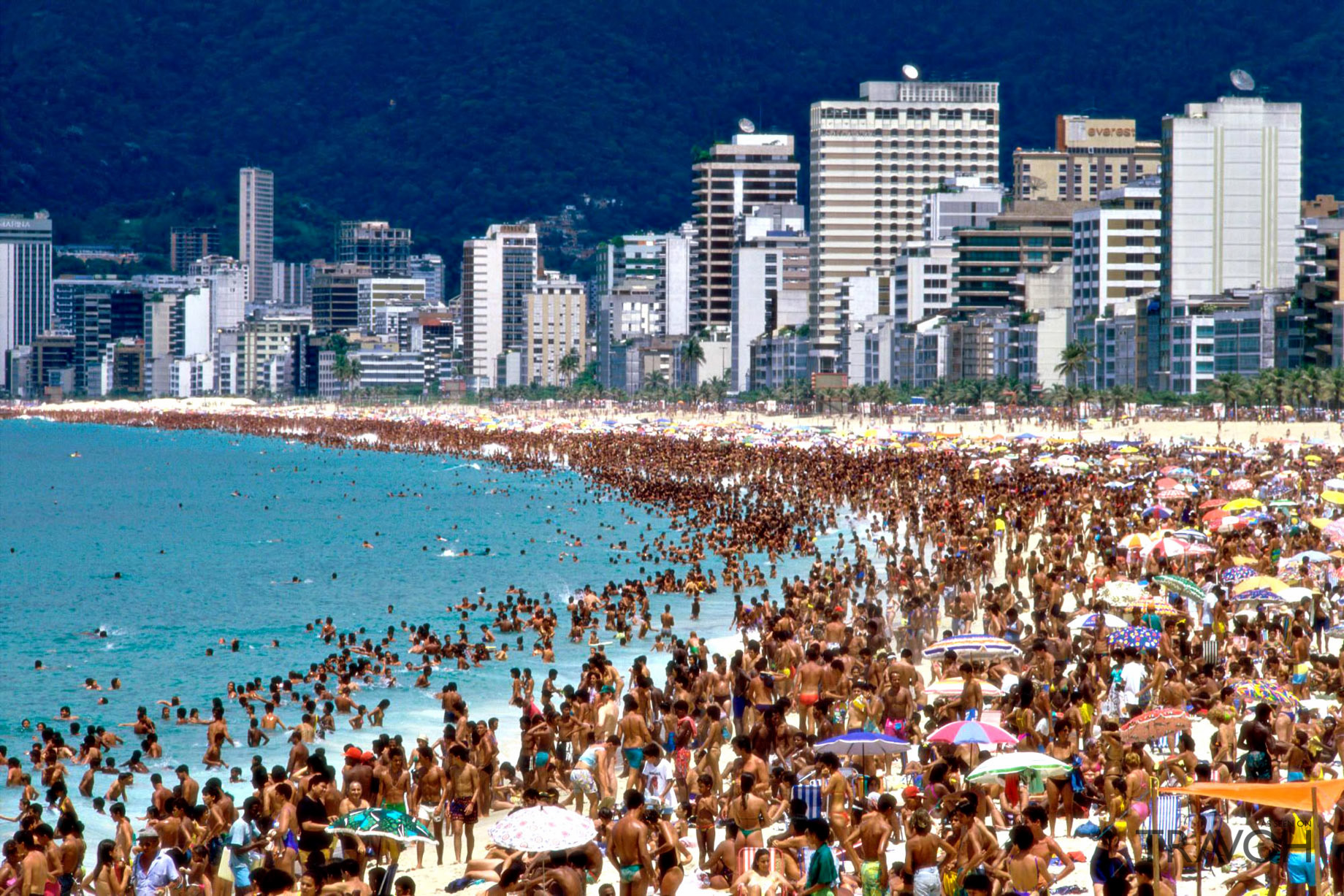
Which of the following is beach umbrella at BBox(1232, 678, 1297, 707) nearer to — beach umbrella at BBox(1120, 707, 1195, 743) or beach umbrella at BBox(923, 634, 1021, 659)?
→ beach umbrella at BBox(1120, 707, 1195, 743)

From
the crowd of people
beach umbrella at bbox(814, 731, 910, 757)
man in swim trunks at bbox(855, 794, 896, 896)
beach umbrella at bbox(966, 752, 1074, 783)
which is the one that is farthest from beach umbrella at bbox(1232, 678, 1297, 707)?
man in swim trunks at bbox(855, 794, 896, 896)

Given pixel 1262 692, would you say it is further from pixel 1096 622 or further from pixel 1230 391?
pixel 1230 391

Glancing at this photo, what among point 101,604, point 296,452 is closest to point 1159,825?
point 101,604

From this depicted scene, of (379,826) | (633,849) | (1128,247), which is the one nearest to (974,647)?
(633,849)

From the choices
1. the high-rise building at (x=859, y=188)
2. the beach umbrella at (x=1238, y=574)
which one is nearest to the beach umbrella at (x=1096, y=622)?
the beach umbrella at (x=1238, y=574)

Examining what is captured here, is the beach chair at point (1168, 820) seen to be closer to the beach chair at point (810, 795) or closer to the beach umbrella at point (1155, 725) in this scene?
the beach umbrella at point (1155, 725)

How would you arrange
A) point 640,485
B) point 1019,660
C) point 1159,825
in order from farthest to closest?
point 640,485
point 1019,660
point 1159,825

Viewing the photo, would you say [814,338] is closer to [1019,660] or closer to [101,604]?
[101,604]
